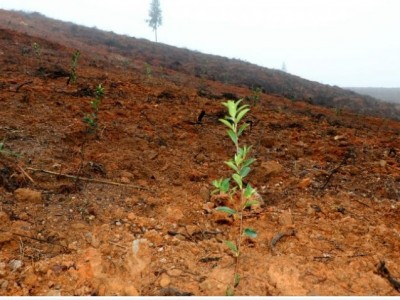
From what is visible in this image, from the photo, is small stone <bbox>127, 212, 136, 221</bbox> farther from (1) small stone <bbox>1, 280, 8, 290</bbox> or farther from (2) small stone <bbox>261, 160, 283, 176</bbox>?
(2) small stone <bbox>261, 160, 283, 176</bbox>

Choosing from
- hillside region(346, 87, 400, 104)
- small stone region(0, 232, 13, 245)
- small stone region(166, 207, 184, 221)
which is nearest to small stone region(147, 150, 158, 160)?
small stone region(166, 207, 184, 221)

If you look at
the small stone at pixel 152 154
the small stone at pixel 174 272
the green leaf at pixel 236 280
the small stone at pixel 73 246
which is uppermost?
the small stone at pixel 152 154

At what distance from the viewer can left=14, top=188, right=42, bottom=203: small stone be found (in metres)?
2.67

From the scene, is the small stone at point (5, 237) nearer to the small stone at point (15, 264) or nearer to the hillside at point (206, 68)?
the small stone at point (15, 264)

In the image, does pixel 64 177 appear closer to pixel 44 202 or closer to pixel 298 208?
pixel 44 202

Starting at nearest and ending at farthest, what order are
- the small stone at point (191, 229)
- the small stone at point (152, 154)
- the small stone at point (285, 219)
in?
the small stone at point (191, 229), the small stone at point (285, 219), the small stone at point (152, 154)

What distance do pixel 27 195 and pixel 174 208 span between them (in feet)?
3.71

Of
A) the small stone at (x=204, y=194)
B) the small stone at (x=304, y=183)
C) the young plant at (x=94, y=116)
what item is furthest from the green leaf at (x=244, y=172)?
the young plant at (x=94, y=116)

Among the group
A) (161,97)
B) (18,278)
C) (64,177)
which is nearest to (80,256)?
(18,278)

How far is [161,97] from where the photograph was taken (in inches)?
238

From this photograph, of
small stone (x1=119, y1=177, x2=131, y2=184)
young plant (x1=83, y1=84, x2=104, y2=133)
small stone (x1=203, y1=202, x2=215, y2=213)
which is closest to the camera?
small stone (x1=203, y1=202, x2=215, y2=213)

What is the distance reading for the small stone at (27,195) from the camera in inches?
105

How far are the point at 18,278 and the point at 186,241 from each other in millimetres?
1033

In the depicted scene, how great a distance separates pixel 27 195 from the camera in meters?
2.68
